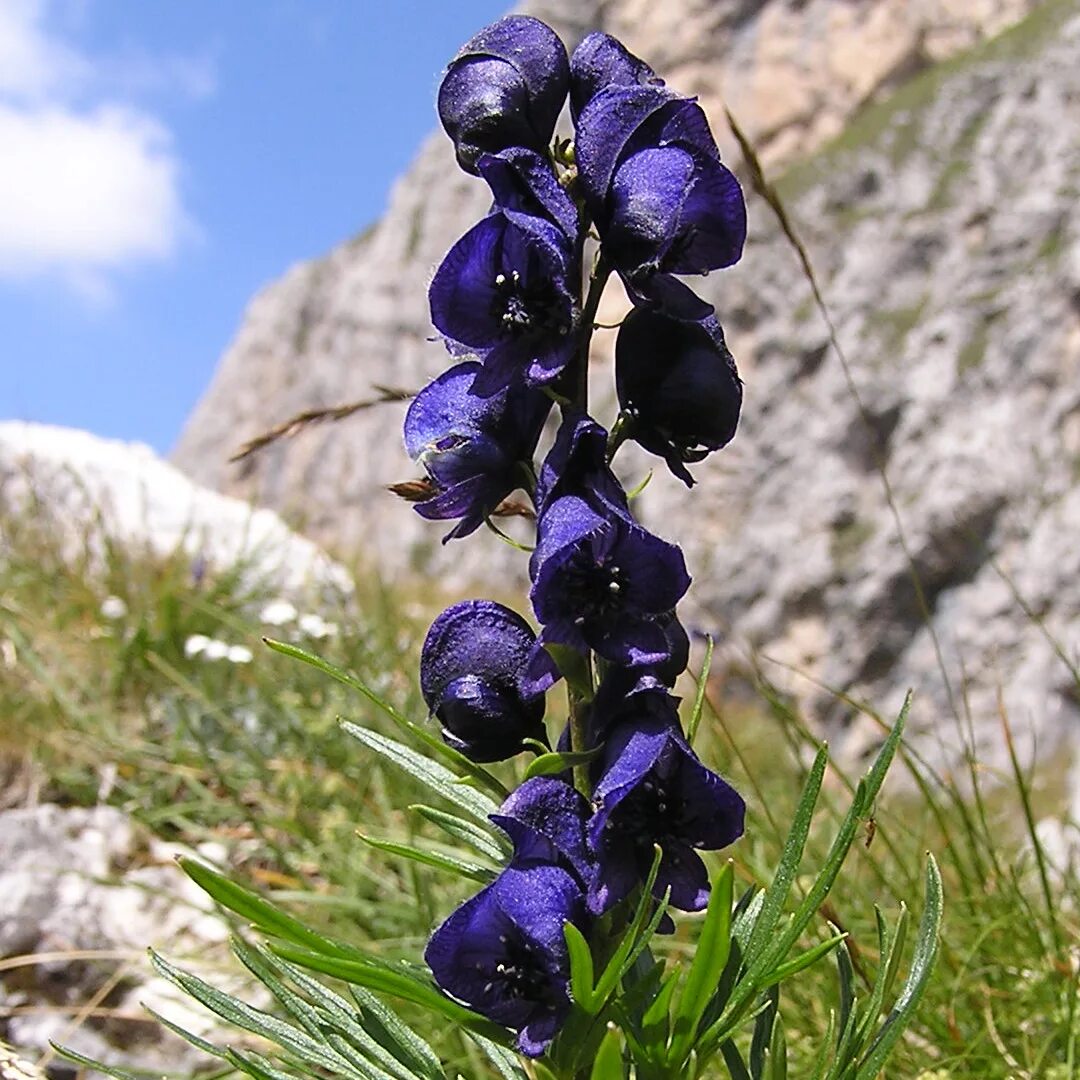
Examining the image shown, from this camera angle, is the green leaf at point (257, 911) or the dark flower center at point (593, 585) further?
the dark flower center at point (593, 585)

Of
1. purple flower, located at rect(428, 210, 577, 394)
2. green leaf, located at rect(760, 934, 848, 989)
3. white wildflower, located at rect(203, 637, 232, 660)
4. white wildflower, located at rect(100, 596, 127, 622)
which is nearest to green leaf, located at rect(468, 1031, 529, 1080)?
green leaf, located at rect(760, 934, 848, 989)

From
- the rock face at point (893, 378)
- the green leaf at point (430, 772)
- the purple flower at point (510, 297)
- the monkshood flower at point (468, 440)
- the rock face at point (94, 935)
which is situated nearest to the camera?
the purple flower at point (510, 297)

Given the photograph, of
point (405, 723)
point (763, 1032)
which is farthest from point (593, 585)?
point (763, 1032)

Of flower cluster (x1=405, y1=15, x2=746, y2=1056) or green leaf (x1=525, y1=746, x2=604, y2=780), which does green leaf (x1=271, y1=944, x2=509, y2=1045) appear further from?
green leaf (x1=525, y1=746, x2=604, y2=780)

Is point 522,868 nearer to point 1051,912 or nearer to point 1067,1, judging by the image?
point 1051,912

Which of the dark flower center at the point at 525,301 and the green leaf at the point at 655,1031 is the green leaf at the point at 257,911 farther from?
the dark flower center at the point at 525,301

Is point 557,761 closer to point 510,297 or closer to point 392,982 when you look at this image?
point 392,982

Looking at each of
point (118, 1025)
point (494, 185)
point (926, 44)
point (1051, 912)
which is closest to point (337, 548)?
point (118, 1025)

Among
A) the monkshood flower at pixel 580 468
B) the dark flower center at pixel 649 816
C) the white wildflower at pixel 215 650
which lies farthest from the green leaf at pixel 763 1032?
the white wildflower at pixel 215 650
